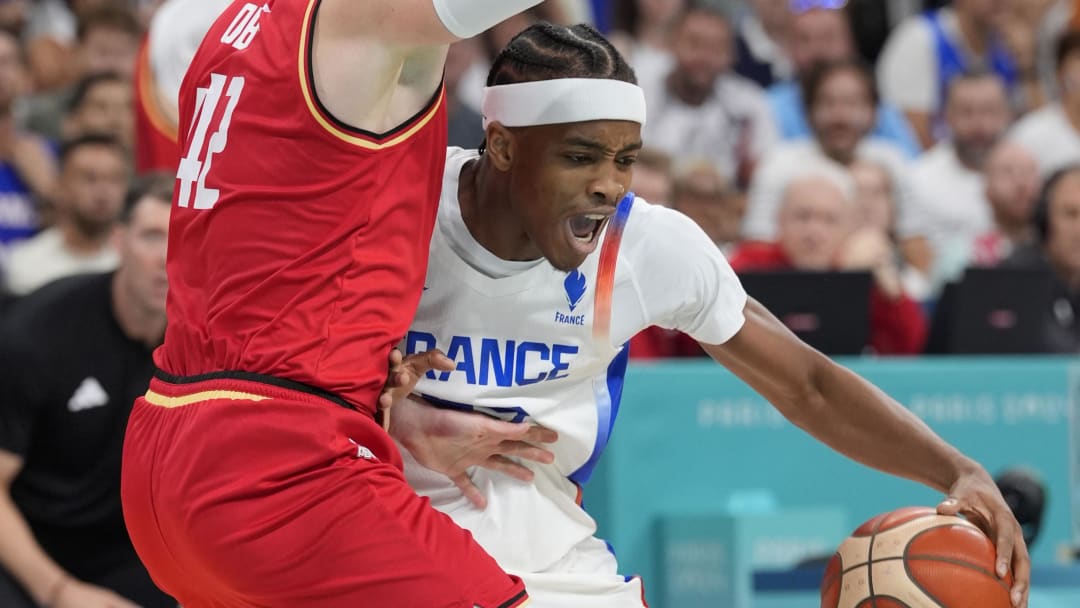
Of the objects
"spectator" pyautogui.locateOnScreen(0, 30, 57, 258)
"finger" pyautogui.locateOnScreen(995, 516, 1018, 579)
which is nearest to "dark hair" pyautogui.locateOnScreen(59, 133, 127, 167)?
"spectator" pyautogui.locateOnScreen(0, 30, 57, 258)

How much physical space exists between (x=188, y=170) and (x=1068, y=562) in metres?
4.33

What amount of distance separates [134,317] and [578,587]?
92.0 inches

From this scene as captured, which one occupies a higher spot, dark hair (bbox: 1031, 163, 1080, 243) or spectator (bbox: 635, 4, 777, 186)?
spectator (bbox: 635, 4, 777, 186)

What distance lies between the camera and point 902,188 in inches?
339

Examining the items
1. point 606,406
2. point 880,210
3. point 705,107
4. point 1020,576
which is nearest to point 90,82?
point 705,107

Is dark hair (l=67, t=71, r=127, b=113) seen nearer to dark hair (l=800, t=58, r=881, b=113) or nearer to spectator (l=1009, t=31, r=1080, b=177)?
dark hair (l=800, t=58, r=881, b=113)

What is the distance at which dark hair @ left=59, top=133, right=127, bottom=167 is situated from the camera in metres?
7.02

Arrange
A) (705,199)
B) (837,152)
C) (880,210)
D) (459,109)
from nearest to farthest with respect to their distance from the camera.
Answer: (705,199), (459,109), (880,210), (837,152)

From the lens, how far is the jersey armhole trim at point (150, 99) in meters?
5.71

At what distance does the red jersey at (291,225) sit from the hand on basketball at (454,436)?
403 millimetres

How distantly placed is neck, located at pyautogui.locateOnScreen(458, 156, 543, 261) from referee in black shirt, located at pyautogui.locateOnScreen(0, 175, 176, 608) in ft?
6.58

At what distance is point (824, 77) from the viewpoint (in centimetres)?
846

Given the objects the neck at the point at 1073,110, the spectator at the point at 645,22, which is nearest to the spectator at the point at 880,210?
the neck at the point at 1073,110

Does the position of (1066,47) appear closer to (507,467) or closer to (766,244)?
(766,244)
